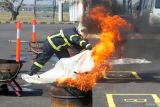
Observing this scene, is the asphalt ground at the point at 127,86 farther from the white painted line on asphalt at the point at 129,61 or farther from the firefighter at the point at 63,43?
the firefighter at the point at 63,43

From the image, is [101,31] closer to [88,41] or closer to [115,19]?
[115,19]

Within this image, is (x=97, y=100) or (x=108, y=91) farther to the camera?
(x=108, y=91)

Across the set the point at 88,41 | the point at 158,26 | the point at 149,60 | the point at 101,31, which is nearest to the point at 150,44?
the point at 158,26

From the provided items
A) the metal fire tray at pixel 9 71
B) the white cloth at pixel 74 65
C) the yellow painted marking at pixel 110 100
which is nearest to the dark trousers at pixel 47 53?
the metal fire tray at pixel 9 71

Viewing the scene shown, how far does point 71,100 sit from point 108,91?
4.02 m

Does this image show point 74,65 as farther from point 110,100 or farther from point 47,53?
point 47,53

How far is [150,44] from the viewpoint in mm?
14656

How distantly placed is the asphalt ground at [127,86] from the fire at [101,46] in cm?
51

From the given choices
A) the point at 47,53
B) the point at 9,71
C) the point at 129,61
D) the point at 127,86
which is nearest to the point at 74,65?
the point at 9,71

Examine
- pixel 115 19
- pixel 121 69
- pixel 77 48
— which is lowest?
pixel 121 69

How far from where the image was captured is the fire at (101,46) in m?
7.66

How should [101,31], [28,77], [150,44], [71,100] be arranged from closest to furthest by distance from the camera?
[71,100] < [101,31] < [28,77] < [150,44]

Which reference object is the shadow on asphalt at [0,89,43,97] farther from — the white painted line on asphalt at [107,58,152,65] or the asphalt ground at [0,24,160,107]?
the white painted line on asphalt at [107,58,152,65]

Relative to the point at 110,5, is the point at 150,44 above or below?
below
